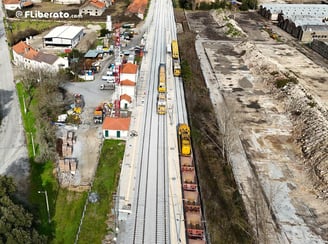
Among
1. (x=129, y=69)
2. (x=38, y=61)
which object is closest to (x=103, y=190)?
(x=129, y=69)

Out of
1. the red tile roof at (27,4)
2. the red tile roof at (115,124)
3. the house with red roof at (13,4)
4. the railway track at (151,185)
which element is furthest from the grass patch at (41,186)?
the red tile roof at (27,4)

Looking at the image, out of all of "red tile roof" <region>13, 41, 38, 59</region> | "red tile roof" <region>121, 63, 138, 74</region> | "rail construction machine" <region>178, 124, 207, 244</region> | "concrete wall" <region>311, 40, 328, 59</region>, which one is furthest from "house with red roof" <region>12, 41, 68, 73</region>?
"concrete wall" <region>311, 40, 328, 59</region>

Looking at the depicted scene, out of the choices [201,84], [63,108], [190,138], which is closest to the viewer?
[190,138]

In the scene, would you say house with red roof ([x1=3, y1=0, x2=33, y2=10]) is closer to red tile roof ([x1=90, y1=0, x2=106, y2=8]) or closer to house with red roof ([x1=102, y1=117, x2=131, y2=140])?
red tile roof ([x1=90, y1=0, x2=106, y2=8])

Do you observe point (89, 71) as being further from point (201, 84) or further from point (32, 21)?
point (32, 21)

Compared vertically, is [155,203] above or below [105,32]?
below

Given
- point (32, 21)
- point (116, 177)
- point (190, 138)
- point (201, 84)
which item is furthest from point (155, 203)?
point (32, 21)

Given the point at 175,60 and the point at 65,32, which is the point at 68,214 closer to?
the point at 175,60

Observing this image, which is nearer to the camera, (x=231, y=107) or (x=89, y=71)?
(x=231, y=107)

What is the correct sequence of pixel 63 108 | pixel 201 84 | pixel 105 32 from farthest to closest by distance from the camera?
pixel 105 32, pixel 201 84, pixel 63 108
